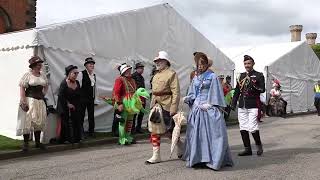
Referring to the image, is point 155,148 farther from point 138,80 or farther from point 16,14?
point 16,14

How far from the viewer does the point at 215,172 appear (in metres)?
7.08

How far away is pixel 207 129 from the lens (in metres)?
7.38

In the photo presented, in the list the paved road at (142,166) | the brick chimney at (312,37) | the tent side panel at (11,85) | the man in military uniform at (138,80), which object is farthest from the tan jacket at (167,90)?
the brick chimney at (312,37)

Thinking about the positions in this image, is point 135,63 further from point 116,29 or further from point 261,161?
point 261,161

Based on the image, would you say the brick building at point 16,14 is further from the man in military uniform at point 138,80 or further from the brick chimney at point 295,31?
the brick chimney at point 295,31

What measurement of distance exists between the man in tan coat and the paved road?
1.24ft

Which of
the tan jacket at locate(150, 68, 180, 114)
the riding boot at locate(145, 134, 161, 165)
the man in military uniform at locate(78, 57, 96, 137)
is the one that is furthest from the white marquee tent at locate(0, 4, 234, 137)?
the riding boot at locate(145, 134, 161, 165)

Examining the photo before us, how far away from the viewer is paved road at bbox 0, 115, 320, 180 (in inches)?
272

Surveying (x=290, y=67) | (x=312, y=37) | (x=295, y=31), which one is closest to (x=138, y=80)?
(x=290, y=67)

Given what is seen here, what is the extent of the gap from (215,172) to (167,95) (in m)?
1.69

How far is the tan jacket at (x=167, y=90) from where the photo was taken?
7914 mm

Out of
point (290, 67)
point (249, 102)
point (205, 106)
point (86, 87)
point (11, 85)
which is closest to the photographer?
point (205, 106)

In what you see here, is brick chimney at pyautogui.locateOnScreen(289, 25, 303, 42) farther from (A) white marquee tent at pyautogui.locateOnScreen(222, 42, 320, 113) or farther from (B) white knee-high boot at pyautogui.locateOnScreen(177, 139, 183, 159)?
(B) white knee-high boot at pyautogui.locateOnScreen(177, 139, 183, 159)

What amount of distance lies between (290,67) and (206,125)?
18.6 m
